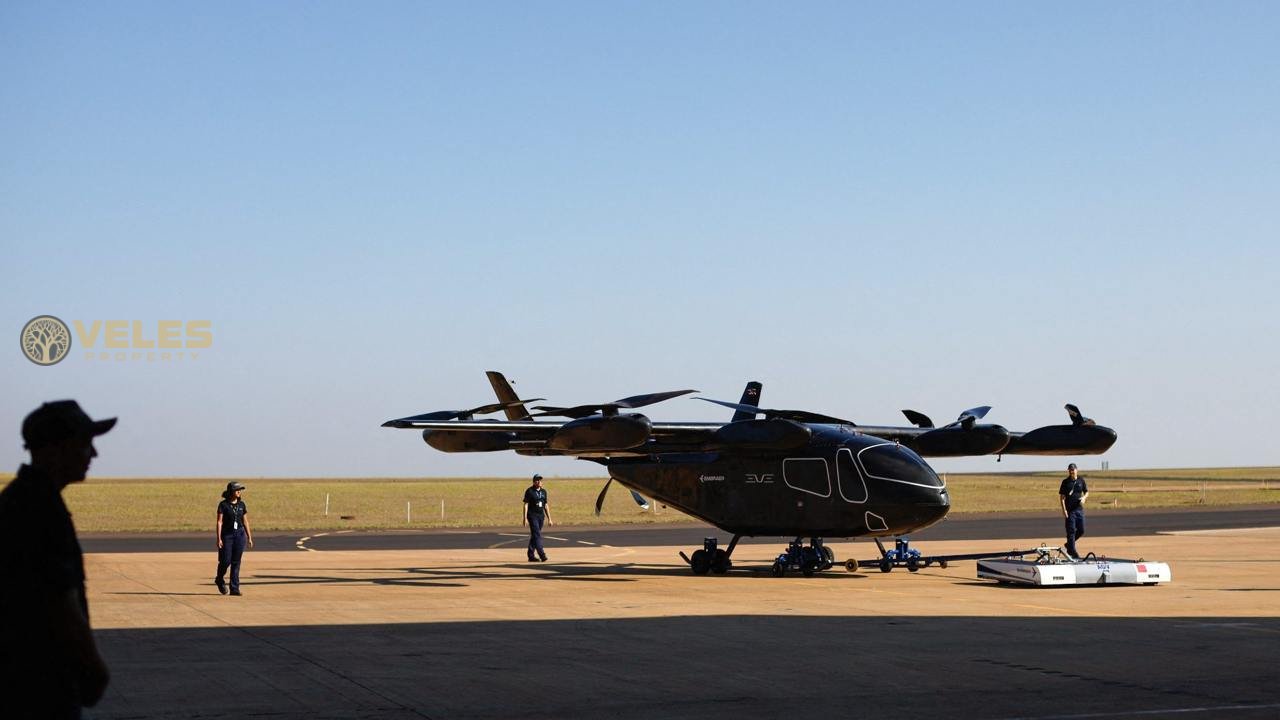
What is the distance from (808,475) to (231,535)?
432 inches

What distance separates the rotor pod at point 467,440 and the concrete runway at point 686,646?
8.92 feet

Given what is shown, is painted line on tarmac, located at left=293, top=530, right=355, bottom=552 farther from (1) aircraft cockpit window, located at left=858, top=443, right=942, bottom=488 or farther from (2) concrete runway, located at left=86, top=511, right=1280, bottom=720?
(1) aircraft cockpit window, located at left=858, top=443, right=942, bottom=488

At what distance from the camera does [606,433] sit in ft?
73.1

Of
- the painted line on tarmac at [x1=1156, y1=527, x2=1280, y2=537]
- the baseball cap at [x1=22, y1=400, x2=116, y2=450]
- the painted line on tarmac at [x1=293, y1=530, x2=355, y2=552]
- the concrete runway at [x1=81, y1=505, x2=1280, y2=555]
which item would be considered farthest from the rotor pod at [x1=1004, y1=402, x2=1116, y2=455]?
the baseball cap at [x1=22, y1=400, x2=116, y2=450]

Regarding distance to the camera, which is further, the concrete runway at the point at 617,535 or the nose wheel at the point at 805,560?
the concrete runway at the point at 617,535

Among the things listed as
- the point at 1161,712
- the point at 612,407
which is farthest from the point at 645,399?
the point at 1161,712

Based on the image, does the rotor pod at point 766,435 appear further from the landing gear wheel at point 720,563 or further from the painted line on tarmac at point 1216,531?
the painted line on tarmac at point 1216,531

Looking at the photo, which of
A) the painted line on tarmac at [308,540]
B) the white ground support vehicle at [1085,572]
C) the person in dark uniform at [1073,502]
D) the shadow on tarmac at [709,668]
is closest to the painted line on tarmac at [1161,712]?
the shadow on tarmac at [709,668]

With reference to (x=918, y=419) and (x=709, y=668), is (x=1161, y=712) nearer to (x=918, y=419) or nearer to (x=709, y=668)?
(x=709, y=668)

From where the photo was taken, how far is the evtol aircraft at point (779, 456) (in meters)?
24.6

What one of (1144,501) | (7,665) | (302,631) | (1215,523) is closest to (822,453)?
(302,631)

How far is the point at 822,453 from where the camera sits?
84.0ft

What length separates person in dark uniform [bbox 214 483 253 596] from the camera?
74.3ft

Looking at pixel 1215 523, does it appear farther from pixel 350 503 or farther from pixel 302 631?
pixel 350 503
